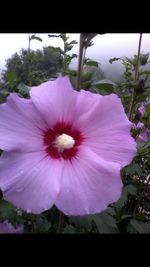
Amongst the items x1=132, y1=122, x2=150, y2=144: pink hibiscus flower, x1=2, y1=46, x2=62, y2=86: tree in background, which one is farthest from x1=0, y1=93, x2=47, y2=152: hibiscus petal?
x1=132, y1=122, x2=150, y2=144: pink hibiscus flower

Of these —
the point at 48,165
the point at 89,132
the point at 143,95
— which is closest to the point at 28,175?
the point at 48,165

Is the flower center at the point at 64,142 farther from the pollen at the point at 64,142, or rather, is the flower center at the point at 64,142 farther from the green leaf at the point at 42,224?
the green leaf at the point at 42,224

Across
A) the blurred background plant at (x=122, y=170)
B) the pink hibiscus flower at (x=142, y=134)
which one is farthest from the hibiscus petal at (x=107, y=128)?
the pink hibiscus flower at (x=142, y=134)

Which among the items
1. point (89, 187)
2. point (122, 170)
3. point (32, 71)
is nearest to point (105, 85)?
point (122, 170)

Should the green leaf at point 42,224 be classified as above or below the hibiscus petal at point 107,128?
below

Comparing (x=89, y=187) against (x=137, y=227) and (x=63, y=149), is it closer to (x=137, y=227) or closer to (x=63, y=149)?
(x=63, y=149)
